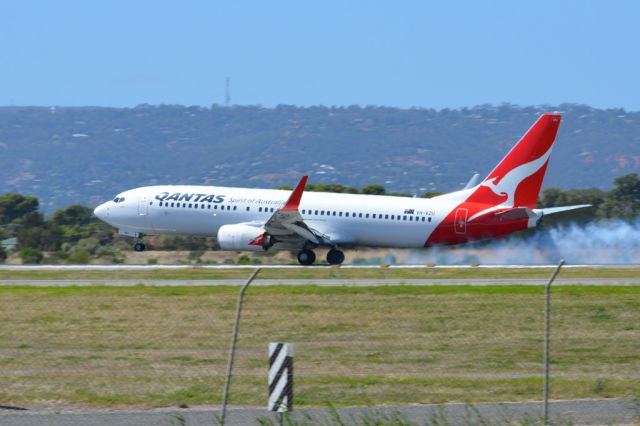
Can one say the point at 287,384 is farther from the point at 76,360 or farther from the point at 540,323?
the point at 540,323

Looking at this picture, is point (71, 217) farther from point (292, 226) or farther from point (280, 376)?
point (280, 376)

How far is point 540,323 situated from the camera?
2459 centimetres

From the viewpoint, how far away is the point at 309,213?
4638 centimetres

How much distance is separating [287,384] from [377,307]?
37.2 feet

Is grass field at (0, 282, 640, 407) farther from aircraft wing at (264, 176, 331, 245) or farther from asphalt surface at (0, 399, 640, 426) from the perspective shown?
aircraft wing at (264, 176, 331, 245)

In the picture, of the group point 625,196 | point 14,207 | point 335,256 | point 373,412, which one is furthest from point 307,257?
point 14,207

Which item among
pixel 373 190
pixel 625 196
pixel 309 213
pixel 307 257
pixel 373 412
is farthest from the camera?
pixel 373 190

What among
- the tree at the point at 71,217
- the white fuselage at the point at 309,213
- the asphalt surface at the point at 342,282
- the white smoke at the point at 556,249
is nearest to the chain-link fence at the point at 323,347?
the asphalt surface at the point at 342,282

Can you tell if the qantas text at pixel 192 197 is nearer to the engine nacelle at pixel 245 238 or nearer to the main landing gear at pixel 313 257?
the engine nacelle at pixel 245 238

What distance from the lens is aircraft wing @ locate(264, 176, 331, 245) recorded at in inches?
1720

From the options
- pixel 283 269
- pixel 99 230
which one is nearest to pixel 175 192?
pixel 283 269

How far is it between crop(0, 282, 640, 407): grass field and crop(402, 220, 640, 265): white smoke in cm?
1613

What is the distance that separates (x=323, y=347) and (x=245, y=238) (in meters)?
23.6

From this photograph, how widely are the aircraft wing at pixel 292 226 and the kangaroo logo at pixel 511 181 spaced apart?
6.15 metres
